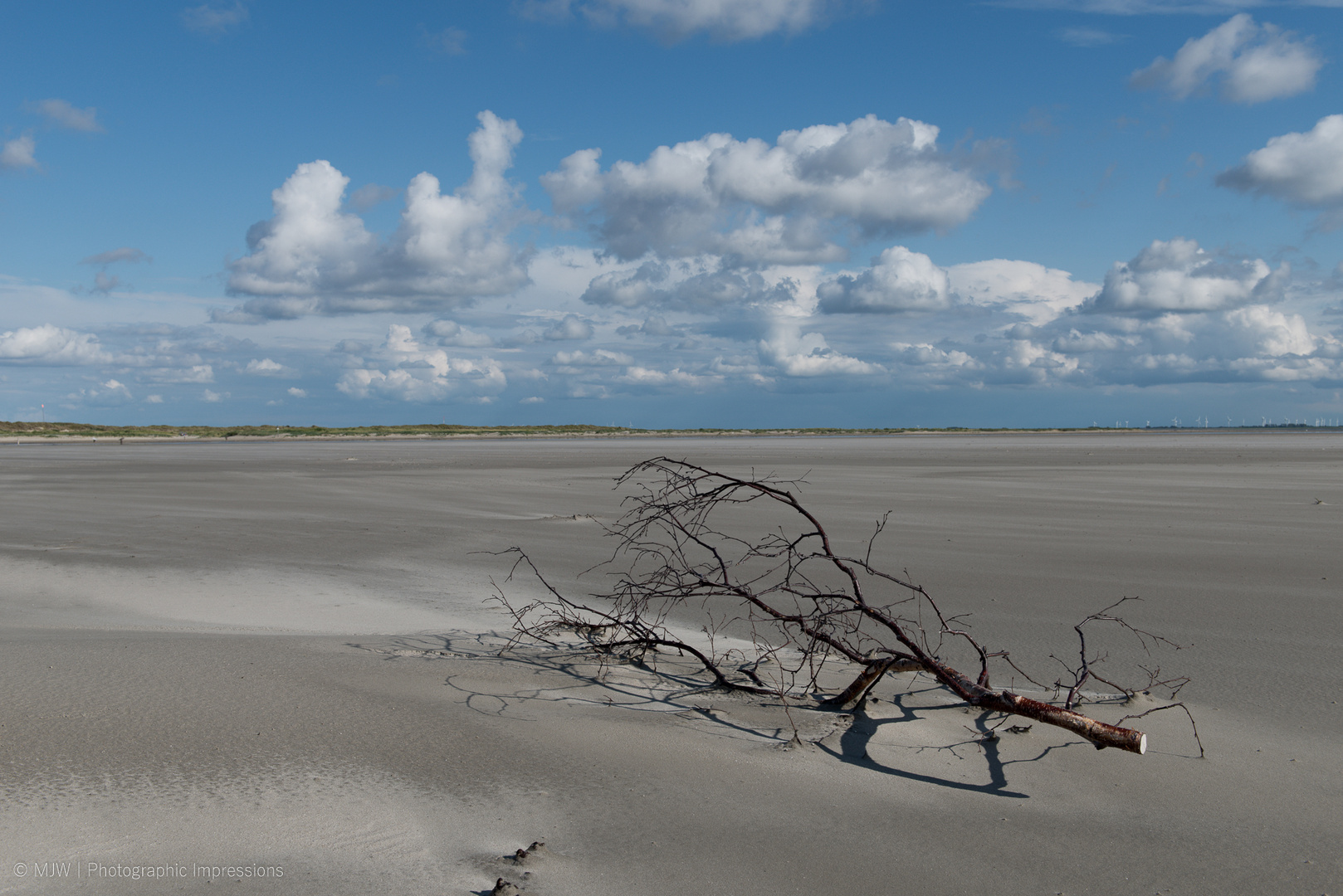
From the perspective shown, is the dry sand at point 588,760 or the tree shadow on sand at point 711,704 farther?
the tree shadow on sand at point 711,704

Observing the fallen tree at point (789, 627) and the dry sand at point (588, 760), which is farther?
the fallen tree at point (789, 627)

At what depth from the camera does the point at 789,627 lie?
6.38m

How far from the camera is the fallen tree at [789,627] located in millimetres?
3736

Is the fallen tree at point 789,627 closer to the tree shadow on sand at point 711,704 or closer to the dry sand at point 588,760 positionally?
the tree shadow on sand at point 711,704

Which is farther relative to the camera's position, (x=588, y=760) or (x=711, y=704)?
(x=711, y=704)

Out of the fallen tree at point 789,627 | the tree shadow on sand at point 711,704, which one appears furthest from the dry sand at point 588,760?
the fallen tree at point 789,627

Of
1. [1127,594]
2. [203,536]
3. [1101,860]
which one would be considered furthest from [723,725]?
[203,536]

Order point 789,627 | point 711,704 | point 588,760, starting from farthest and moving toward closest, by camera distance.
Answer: point 789,627 < point 711,704 < point 588,760

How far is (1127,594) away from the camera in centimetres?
711

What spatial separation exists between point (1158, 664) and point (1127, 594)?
2.16 meters

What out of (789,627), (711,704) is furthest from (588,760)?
(789,627)

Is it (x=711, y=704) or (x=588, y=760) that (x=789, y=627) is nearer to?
(x=711, y=704)

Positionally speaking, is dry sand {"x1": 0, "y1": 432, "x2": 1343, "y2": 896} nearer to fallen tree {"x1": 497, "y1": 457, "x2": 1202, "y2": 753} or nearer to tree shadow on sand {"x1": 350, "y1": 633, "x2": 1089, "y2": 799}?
tree shadow on sand {"x1": 350, "y1": 633, "x2": 1089, "y2": 799}

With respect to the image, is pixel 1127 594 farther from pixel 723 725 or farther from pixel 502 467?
pixel 502 467
